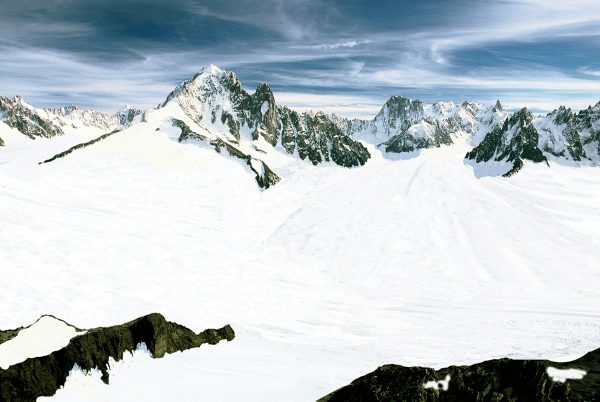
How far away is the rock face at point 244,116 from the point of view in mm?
174125

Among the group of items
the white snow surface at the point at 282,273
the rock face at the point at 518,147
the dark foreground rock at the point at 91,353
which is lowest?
the white snow surface at the point at 282,273

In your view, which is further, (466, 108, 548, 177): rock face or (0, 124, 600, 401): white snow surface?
(466, 108, 548, 177): rock face

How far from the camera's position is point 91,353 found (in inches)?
548

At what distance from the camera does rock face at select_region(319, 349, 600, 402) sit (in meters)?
8.35

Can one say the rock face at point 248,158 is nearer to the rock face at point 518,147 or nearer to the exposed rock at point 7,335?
the exposed rock at point 7,335

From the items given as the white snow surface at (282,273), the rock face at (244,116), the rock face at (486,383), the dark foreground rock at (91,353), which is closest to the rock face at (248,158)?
the white snow surface at (282,273)

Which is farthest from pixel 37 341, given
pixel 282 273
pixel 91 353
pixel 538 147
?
pixel 538 147

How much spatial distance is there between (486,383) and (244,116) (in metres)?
182

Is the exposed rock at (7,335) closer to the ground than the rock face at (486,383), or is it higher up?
closer to the ground

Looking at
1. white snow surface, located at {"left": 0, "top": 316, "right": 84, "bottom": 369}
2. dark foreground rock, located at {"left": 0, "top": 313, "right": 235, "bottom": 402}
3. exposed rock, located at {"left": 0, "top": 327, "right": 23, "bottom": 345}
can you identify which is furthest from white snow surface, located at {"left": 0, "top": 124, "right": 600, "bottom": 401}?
exposed rock, located at {"left": 0, "top": 327, "right": 23, "bottom": 345}

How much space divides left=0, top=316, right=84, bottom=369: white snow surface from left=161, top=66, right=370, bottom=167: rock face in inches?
6115

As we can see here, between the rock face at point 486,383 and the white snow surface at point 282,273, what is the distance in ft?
16.5

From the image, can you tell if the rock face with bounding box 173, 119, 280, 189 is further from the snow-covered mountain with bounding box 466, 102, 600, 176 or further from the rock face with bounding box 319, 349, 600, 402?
the snow-covered mountain with bounding box 466, 102, 600, 176

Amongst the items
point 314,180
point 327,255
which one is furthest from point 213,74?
point 327,255
